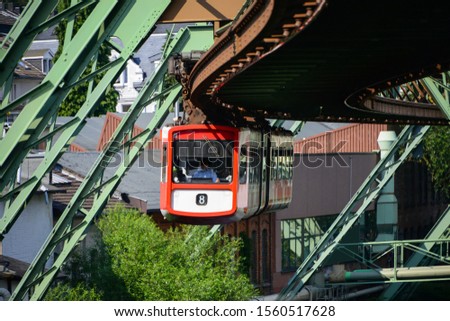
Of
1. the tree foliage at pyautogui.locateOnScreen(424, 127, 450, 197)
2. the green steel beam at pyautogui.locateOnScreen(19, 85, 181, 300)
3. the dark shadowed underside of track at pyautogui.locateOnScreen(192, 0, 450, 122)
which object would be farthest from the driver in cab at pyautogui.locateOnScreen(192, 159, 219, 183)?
the tree foliage at pyautogui.locateOnScreen(424, 127, 450, 197)

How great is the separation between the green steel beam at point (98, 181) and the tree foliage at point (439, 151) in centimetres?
2578

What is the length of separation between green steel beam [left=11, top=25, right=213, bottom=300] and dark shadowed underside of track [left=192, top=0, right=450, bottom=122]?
991 millimetres

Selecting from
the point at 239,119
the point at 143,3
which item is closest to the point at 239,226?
the point at 239,119

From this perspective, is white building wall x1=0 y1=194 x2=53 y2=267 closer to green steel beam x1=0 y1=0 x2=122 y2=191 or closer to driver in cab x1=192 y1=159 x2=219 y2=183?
driver in cab x1=192 y1=159 x2=219 y2=183

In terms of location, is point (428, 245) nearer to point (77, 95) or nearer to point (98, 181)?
point (98, 181)

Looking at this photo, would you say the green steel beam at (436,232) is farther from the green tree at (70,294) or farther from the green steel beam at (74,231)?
the green tree at (70,294)

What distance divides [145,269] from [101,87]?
28.1ft

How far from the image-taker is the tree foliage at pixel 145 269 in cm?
3092

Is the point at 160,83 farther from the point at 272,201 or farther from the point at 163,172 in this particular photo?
the point at 272,201

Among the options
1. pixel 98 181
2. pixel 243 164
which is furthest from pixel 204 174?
pixel 98 181

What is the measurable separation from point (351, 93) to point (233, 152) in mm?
2292

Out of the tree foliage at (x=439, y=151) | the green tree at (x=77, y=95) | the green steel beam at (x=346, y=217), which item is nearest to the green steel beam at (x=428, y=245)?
the green steel beam at (x=346, y=217)

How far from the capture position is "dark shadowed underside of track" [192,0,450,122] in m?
16.6

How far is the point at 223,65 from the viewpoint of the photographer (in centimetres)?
2158
